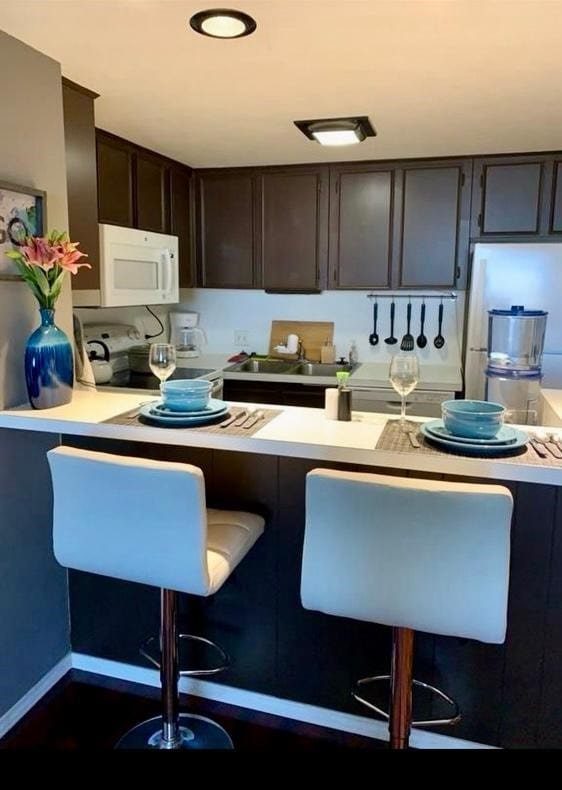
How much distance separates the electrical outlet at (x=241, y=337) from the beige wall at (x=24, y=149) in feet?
7.36

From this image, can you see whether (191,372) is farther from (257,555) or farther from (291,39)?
(291,39)

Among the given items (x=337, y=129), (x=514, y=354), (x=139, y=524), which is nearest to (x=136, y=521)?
(x=139, y=524)

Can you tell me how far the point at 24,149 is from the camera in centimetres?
191

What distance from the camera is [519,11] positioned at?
5.32 ft

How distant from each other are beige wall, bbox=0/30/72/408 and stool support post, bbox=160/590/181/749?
2.66 feet

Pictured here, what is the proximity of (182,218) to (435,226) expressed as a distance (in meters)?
1.53

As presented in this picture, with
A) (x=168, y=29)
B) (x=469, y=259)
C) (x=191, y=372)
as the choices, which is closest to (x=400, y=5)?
(x=168, y=29)

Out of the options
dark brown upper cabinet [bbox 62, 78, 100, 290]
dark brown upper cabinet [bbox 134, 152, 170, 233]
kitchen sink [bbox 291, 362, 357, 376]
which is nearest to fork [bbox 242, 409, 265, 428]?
dark brown upper cabinet [bbox 62, 78, 100, 290]

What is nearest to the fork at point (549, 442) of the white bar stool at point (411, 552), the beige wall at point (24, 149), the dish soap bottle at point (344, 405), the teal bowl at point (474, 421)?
the teal bowl at point (474, 421)

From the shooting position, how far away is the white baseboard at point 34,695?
1.95 metres

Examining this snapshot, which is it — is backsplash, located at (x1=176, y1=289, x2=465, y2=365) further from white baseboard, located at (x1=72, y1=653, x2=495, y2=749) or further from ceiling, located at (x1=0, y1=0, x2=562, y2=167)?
white baseboard, located at (x1=72, y1=653, x2=495, y2=749)

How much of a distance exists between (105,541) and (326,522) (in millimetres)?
584

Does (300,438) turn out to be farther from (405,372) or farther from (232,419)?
(405,372)

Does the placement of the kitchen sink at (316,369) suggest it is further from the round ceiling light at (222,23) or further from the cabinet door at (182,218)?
the round ceiling light at (222,23)
